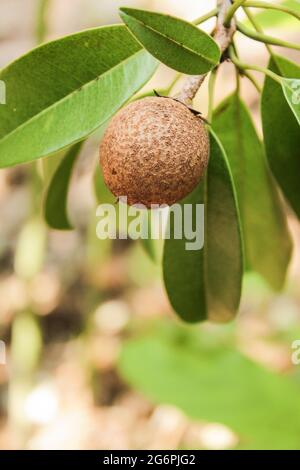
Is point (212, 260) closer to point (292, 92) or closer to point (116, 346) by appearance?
point (292, 92)

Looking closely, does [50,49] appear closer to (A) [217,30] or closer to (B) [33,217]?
(A) [217,30]

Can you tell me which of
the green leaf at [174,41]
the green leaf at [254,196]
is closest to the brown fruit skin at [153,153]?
the green leaf at [174,41]

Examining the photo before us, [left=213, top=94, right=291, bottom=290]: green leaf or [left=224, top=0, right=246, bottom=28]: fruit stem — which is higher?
[left=213, top=94, right=291, bottom=290]: green leaf

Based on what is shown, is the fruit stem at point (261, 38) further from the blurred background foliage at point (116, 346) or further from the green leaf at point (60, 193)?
the blurred background foliage at point (116, 346)

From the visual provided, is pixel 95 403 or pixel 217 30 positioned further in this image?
pixel 95 403

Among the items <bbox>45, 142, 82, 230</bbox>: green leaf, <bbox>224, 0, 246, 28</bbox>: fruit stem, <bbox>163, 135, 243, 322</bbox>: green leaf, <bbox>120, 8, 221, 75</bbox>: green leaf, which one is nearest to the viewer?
<bbox>120, 8, 221, 75</bbox>: green leaf

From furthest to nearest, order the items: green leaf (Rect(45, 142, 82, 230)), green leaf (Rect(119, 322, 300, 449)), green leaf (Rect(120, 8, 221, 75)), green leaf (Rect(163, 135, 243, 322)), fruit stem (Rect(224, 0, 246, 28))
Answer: green leaf (Rect(119, 322, 300, 449)), green leaf (Rect(45, 142, 82, 230)), green leaf (Rect(163, 135, 243, 322)), fruit stem (Rect(224, 0, 246, 28)), green leaf (Rect(120, 8, 221, 75))

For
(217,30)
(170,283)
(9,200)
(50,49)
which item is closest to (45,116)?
(50,49)

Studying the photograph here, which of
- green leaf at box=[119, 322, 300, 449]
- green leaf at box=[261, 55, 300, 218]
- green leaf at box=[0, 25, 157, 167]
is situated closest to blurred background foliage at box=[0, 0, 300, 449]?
green leaf at box=[119, 322, 300, 449]

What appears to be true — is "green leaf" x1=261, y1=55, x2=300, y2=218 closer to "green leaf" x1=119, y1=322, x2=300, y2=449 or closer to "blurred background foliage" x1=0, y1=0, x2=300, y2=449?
"blurred background foliage" x1=0, y1=0, x2=300, y2=449
